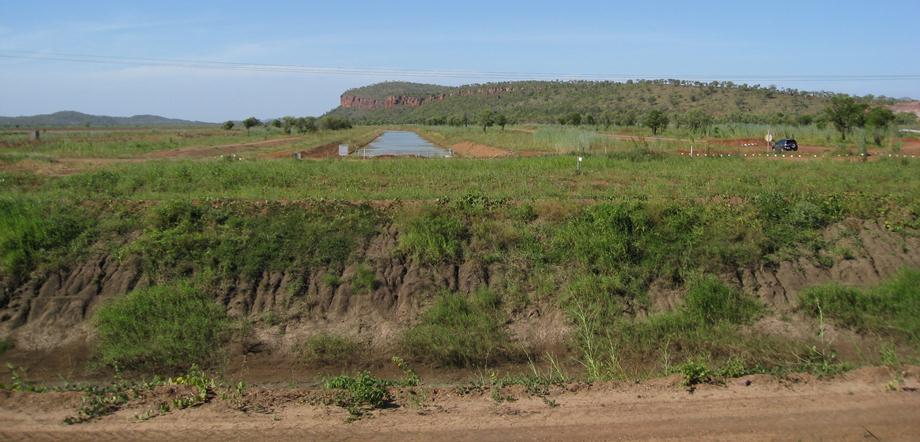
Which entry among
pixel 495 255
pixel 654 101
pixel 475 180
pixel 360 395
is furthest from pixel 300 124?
pixel 360 395

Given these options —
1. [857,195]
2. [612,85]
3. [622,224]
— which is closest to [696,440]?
[622,224]

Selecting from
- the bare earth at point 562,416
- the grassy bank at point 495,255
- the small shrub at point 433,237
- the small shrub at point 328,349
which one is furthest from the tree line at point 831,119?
the bare earth at point 562,416

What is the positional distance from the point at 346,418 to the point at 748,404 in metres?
3.97

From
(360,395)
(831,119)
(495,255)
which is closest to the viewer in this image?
(360,395)

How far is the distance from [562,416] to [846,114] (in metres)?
43.5

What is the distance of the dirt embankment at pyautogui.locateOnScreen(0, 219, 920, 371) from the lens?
12078 mm

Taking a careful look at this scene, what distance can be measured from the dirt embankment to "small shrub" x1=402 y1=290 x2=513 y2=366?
11.8 inches

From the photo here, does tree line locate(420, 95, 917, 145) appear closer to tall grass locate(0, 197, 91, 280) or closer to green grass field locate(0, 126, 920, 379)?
green grass field locate(0, 126, 920, 379)

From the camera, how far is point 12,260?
13.1m

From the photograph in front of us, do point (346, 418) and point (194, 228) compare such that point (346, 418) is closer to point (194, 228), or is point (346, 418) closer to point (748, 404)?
point (748, 404)

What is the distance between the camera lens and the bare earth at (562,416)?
677 cm

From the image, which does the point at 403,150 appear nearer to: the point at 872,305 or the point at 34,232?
the point at 34,232

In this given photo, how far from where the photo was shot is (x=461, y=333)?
39.1ft

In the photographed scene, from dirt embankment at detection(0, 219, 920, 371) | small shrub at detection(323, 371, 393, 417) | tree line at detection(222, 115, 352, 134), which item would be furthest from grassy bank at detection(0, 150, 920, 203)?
tree line at detection(222, 115, 352, 134)
